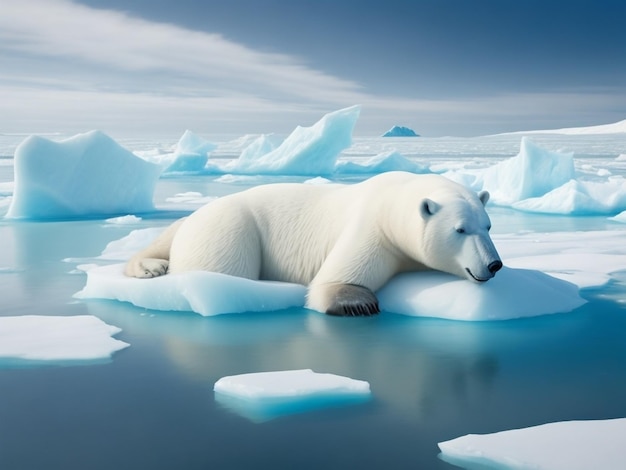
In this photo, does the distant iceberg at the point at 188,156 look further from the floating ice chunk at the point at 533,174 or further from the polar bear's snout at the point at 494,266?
the polar bear's snout at the point at 494,266

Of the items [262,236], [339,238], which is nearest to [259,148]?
[262,236]

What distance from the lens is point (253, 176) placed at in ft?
69.8

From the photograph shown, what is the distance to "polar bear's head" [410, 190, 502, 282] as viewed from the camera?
4.05 metres

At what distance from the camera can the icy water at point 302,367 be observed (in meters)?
2.33

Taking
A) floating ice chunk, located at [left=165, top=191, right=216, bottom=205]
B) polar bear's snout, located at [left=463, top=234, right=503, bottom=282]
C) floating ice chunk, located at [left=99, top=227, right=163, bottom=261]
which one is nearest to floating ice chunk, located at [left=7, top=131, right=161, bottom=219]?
floating ice chunk, located at [left=165, top=191, right=216, bottom=205]

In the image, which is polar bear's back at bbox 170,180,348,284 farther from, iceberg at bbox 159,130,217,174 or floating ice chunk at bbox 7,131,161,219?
iceberg at bbox 159,130,217,174

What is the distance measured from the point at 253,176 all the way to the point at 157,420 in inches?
743

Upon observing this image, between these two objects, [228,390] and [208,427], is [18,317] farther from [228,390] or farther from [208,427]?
[208,427]

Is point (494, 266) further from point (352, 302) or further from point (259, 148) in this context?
point (259, 148)

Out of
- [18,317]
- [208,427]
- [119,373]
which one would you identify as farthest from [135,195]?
[208,427]

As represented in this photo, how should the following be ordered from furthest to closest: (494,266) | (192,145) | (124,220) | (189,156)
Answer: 1. (192,145)
2. (189,156)
3. (124,220)
4. (494,266)

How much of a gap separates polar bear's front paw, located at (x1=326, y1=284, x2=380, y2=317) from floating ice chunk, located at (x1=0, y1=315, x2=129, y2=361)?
115cm

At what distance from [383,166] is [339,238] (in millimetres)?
17292

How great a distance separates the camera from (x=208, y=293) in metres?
4.25
